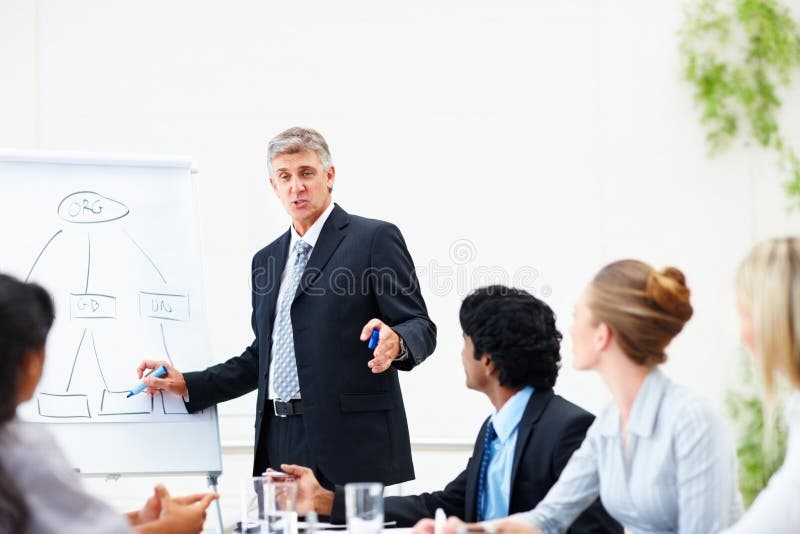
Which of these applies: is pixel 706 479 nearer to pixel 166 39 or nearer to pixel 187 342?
pixel 187 342

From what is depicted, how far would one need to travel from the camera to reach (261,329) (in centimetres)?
297

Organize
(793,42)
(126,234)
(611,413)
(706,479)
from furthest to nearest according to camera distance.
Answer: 1. (793,42)
2. (126,234)
3. (611,413)
4. (706,479)

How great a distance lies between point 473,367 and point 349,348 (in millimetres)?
639

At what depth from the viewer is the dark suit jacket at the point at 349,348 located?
276 centimetres

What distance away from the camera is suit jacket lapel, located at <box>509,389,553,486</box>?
2.12 m

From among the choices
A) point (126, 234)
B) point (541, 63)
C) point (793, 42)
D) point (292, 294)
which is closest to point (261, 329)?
point (292, 294)

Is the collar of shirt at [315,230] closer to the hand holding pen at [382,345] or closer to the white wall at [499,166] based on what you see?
the hand holding pen at [382,345]

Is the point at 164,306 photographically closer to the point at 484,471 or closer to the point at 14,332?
the point at 484,471

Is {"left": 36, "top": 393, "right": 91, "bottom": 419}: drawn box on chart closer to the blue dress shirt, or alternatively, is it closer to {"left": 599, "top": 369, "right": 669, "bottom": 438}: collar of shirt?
the blue dress shirt

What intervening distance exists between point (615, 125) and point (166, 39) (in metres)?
2.19

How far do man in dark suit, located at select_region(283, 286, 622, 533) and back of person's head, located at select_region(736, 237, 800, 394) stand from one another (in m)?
0.64

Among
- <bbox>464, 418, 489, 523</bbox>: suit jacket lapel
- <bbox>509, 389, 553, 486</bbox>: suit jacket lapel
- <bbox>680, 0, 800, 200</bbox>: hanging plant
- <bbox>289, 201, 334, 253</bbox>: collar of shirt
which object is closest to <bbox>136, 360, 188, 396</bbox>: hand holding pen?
<bbox>289, 201, 334, 253</bbox>: collar of shirt

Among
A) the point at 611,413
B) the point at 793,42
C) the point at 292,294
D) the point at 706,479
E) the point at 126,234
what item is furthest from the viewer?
the point at 793,42

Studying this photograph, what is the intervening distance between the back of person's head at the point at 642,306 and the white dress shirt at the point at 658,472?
0.07 m
